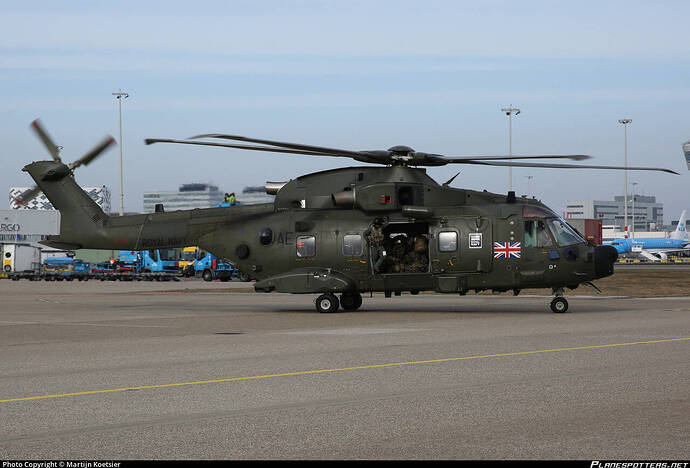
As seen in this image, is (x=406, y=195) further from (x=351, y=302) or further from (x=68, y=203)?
(x=68, y=203)

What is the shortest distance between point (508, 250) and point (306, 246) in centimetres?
602

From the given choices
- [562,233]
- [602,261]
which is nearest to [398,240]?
[562,233]

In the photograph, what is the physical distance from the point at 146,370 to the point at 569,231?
16.3 metres

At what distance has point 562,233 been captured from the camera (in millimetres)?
26203

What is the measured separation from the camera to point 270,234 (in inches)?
1104

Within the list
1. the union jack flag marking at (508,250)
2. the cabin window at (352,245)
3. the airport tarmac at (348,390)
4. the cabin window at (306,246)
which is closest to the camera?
the airport tarmac at (348,390)

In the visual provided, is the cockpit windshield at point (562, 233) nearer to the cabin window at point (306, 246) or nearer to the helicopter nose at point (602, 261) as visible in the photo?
the helicopter nose at point (602, 261)

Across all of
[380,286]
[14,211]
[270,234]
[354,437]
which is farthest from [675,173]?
[14,211]

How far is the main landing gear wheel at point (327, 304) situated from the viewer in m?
27.3

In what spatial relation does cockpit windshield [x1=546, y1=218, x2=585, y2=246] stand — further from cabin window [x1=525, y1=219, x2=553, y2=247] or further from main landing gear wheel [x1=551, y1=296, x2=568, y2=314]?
main landing gear wheel [x1=551, y1=296, x2=568, y2=314]

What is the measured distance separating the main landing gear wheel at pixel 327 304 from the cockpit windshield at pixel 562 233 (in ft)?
22.0

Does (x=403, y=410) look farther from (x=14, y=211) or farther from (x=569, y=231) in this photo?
(x=14, y=211)

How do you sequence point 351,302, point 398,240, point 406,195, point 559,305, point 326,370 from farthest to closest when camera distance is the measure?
point 351,302
point 398,240
point 406,195
point 559,305
point 326,370

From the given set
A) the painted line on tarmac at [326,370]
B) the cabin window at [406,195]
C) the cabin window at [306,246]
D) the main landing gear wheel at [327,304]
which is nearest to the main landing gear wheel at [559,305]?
the cabin window at [406,195]
